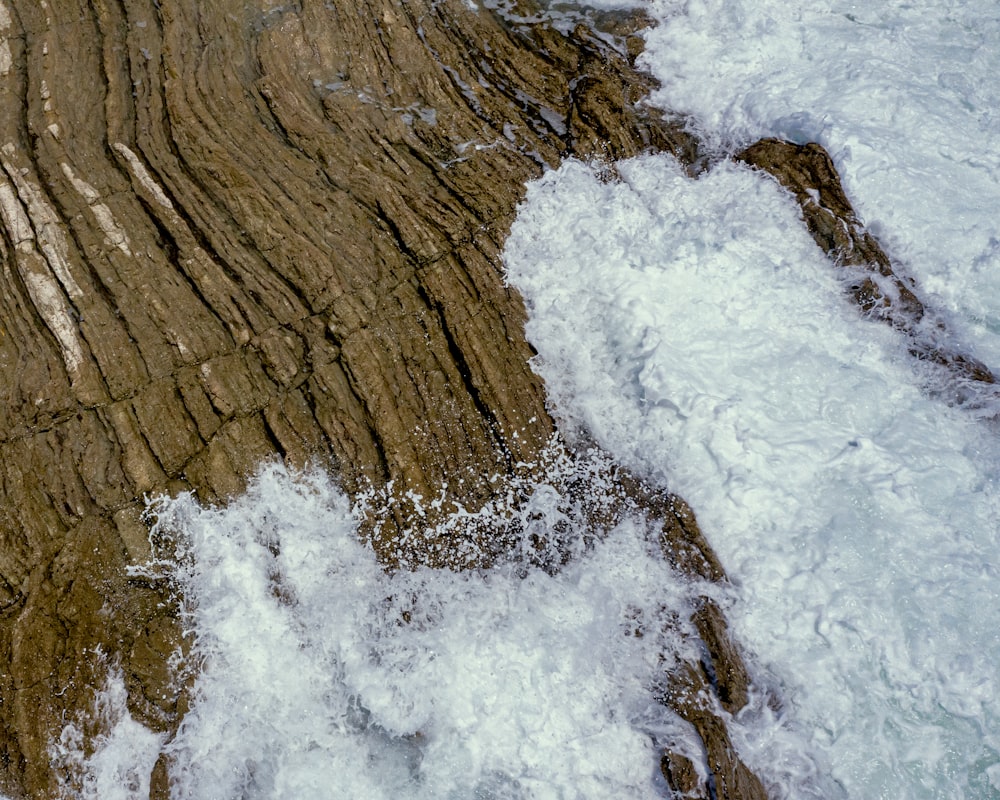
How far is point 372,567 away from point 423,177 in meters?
3.62

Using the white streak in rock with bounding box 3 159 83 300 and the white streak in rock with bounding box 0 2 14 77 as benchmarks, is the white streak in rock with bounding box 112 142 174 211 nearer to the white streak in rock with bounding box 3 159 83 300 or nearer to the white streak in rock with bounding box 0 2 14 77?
the white streak in rock with bounding box 3 159 83 300

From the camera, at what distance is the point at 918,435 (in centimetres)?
580

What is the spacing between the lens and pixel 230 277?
6086 millimetres

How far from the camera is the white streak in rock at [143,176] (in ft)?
20.9

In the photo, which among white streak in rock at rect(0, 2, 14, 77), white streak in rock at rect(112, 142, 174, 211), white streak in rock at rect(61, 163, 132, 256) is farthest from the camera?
white streak in rock at rect(0, 2, 14, 77)

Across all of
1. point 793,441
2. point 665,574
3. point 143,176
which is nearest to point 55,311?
point 143,176

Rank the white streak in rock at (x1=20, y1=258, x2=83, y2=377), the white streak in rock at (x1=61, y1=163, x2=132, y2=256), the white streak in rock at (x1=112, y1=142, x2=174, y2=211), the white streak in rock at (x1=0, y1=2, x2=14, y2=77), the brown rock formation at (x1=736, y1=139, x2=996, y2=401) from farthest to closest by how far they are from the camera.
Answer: the white streak in rock at (x1=0, y1=2, x2=14, y2=77), the white streak in rock at (x1=112, y1=142, x2=174, y2=211), the brown rock formation at (x1=736, y1=139, x2=996, y2=401), the white streak in rock at (x1=61, y1=163, x2=132, y2=256), the white streak in rock at (x1=20, y1=258, x2=83, y2=377)

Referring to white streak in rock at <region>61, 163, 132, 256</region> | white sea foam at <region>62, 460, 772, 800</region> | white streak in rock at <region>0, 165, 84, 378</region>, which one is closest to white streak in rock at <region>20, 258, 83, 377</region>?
white streak in rock at <region>0, 165, 84, 378</region>

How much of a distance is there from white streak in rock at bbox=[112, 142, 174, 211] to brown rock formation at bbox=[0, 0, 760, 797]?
0.02 metres

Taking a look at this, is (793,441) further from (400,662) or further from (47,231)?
(47,231)

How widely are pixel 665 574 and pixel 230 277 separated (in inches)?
167

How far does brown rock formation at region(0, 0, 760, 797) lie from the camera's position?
16.8ft

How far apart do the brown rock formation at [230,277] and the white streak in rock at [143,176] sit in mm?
17

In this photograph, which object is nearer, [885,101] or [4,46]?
[4,46]
